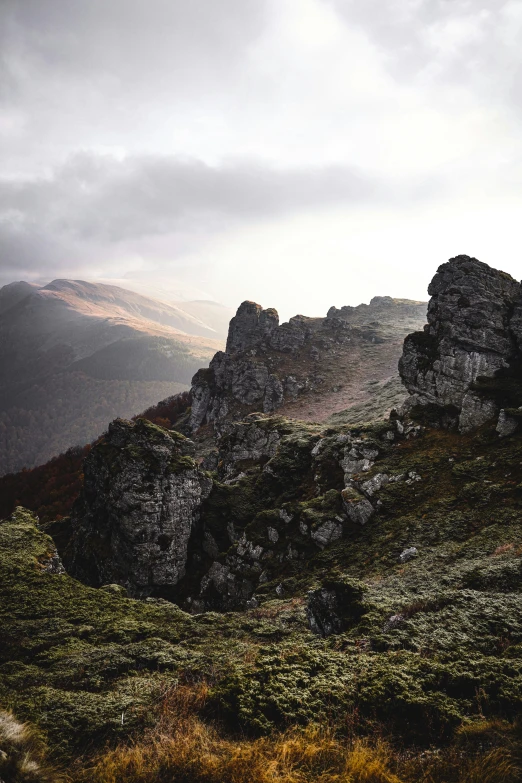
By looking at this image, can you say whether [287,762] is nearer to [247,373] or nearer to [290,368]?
[247,373]

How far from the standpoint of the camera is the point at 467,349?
35.2 m

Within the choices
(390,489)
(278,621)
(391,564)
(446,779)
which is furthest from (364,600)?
(390,489)

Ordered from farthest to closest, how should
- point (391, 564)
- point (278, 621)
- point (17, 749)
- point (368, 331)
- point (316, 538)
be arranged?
point (368, 331) < point (316, 538) < point (391, 564) < point (278, 621) < point (17, 749)

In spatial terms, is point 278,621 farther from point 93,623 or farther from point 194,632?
point 93,623

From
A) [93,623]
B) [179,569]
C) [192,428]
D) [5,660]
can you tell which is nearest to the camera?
[5,660]

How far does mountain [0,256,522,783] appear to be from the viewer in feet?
23.8

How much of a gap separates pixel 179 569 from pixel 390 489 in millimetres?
20741

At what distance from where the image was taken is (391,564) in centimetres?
2109

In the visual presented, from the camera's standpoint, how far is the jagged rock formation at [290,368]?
89000 millimetres

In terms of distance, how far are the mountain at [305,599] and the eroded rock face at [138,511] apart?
20 cm

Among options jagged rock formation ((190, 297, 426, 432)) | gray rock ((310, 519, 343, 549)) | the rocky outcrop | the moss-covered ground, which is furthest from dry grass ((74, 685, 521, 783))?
the rocky outcrop

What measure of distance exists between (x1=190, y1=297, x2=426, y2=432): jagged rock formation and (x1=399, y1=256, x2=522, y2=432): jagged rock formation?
40869mm

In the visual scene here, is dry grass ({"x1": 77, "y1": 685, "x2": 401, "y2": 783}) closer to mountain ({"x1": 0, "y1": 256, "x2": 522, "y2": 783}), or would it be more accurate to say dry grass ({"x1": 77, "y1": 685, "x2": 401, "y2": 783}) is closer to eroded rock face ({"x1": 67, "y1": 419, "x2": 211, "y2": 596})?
mountain ({"x1": 0, "y1": 256, "x2": 522, "y2": 783})

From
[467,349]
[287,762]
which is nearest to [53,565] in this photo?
[287,762]
